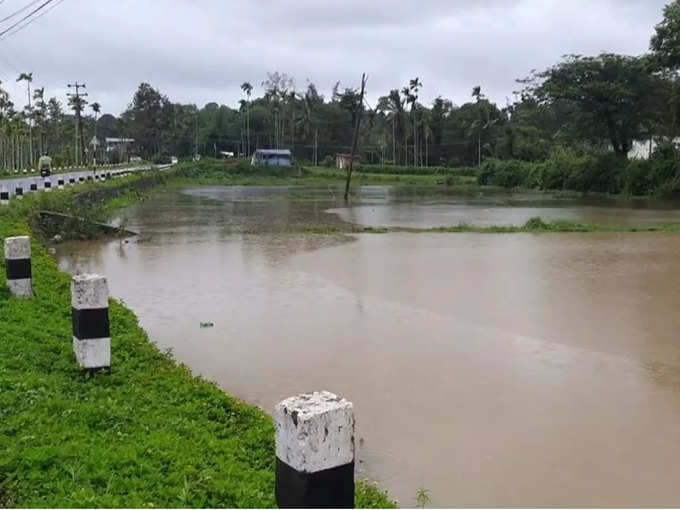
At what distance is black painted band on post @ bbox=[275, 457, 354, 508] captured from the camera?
7.60 feet

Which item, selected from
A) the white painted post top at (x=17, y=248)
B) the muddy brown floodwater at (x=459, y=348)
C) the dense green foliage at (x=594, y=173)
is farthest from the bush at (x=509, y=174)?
the white painted post top at (x=17, y=248)

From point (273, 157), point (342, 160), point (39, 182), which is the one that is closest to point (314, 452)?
point (39, 182)

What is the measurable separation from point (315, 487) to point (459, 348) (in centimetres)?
503

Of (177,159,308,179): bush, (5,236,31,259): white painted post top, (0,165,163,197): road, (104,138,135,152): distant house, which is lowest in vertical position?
(5,236,31,259): white painted post top

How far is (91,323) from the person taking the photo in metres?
4.73

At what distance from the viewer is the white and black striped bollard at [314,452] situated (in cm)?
229

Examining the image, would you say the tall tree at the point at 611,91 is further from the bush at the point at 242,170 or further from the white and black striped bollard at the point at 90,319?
the white and black striped bollard at the point at 90,319

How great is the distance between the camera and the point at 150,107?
83375 millimetres

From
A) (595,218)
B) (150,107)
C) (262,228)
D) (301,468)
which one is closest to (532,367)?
(301,468)

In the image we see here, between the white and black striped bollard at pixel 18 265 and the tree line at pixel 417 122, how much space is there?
34281 mm

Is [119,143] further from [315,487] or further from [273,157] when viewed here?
Answer: [315,487]

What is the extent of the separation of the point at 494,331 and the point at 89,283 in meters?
4.70

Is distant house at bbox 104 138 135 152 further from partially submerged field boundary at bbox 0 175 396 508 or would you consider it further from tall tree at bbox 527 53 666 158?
partially submerged field boundary at bbox 0 175 396 508

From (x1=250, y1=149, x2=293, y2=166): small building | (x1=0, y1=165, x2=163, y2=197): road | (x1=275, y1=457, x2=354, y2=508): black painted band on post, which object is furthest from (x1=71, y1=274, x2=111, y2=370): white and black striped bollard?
(x1=250, y1=149, x2=293, y2=166): small building
